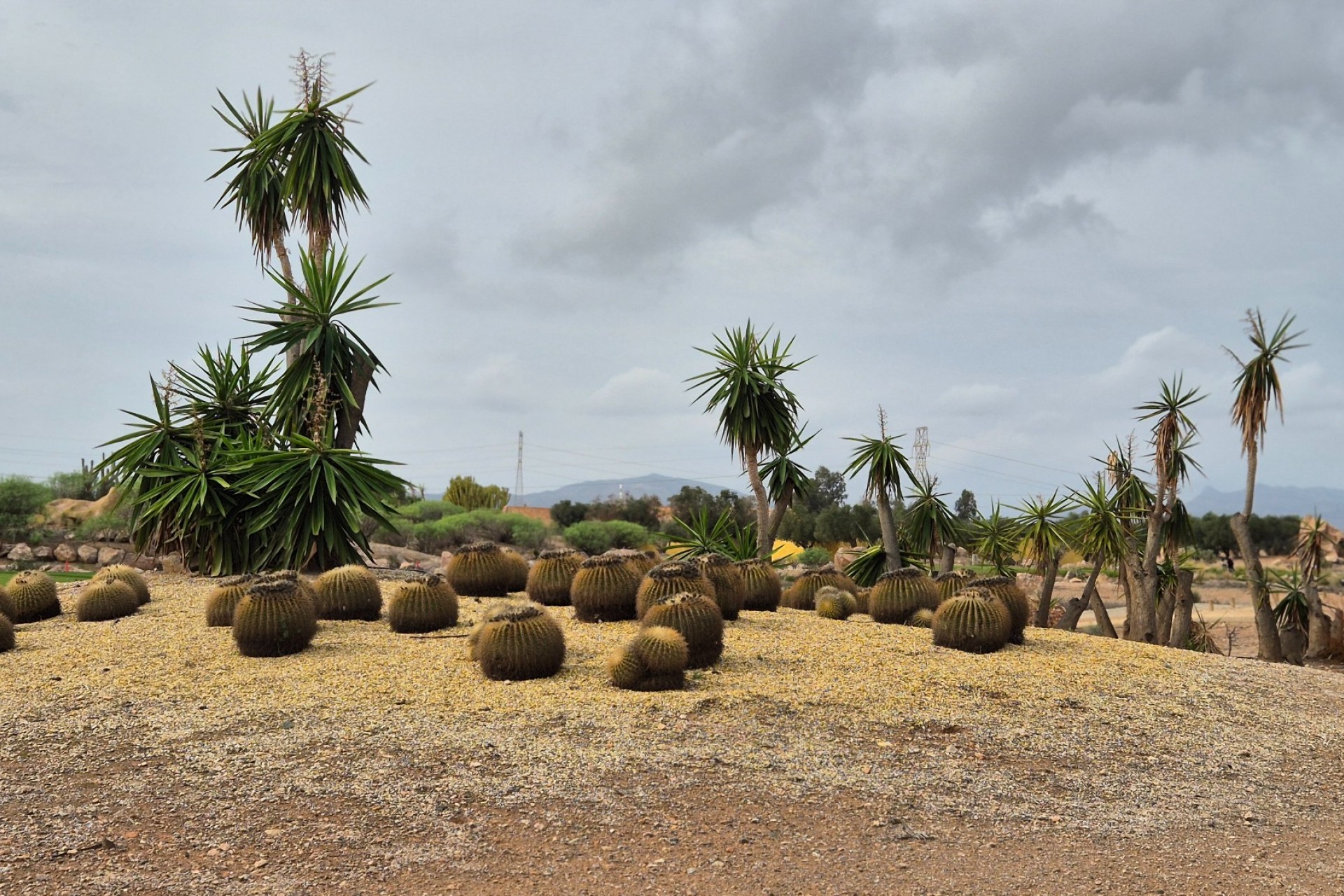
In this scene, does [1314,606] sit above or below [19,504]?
below

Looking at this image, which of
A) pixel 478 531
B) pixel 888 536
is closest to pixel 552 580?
pixel 888 536

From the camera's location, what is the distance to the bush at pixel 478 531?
33.6 meters

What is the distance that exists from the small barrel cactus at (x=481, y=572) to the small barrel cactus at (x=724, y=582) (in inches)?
124

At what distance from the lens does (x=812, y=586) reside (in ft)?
46.7

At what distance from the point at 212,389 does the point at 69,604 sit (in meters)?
5.18

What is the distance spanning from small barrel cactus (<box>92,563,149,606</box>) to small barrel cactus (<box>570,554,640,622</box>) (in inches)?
236

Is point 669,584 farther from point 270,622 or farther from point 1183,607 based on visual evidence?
point 1183,607

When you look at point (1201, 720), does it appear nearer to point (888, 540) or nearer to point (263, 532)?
point (888, 540)

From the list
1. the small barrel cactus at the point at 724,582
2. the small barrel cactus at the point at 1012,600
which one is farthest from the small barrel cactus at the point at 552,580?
the small barrel cactus at the point at 1012,600

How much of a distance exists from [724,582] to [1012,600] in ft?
10.8

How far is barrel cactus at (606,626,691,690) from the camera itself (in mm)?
8570

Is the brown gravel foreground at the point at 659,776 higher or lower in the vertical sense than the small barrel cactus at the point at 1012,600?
lower

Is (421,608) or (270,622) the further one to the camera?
(421,608)

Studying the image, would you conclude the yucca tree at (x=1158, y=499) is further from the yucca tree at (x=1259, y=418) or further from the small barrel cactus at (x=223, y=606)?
Answer: the small barrel cactus at (x=223, y=606)
